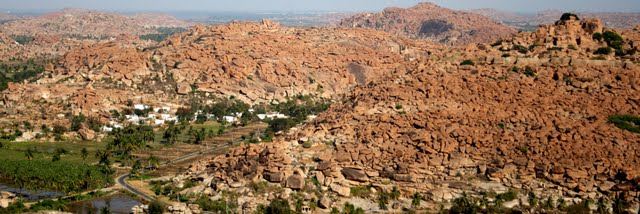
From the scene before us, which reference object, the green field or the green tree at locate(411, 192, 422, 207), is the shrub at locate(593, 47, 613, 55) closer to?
the green tree at locate(411, 192, 422, 207)

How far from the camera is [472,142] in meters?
58.2

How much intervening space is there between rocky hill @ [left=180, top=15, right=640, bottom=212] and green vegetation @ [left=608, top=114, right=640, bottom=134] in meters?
0.41

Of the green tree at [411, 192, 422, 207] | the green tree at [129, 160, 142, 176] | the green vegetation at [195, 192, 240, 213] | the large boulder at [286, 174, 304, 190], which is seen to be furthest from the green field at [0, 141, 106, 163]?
the green tree at [411, 192, 422, 207]

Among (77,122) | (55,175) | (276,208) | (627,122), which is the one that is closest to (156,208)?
(276,208)

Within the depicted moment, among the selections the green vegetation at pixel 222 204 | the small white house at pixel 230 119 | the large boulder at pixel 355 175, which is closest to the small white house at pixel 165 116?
the small white house at pixel 230 119

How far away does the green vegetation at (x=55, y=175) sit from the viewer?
→ 70.2m

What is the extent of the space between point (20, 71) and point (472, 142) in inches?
5567

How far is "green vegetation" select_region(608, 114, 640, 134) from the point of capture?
191ft

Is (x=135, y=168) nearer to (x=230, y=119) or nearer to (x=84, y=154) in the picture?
(x=84, y=154)

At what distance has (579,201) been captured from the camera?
175ft

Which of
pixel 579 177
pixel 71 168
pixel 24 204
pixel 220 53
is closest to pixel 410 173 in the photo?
pixel 579 177

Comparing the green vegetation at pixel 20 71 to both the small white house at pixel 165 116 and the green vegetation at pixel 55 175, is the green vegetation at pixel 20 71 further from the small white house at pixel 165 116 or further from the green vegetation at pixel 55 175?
the green vegetation at pixel 55 175

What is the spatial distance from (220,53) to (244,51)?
4974 mm

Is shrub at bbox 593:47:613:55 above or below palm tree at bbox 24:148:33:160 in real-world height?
above
